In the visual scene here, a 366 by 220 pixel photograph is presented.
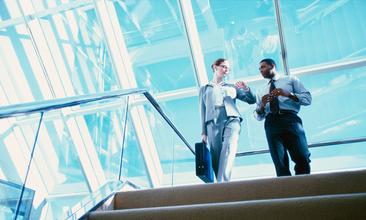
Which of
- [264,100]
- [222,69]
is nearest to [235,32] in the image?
[222,69]

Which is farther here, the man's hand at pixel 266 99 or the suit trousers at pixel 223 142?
the suit trousers at pixel 223 142

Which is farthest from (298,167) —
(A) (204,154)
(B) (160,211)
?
(B) (160,211)

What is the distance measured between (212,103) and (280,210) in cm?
205

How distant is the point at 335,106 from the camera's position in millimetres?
6641

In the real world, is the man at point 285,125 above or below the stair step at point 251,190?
above

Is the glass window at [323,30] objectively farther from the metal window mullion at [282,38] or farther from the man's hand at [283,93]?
the man's hand at [283,93]

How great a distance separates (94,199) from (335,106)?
568 centimetres

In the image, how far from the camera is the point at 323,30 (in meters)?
6.30

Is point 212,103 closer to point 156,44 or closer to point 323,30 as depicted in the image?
point 323,30

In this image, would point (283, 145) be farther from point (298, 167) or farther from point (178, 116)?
point (178, 116)

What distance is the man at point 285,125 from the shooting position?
2.90m

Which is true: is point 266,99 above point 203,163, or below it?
above

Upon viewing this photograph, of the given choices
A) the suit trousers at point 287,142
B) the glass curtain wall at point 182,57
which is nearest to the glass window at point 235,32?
the glass curtain wall at point 182,57

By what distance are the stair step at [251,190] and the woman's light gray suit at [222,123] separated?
3.80 ft
